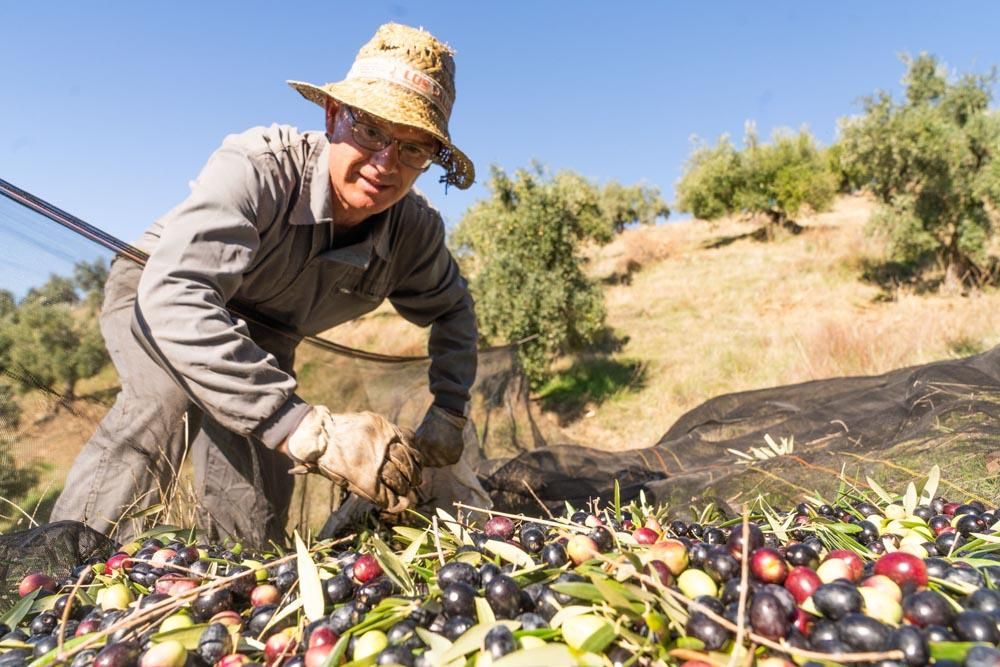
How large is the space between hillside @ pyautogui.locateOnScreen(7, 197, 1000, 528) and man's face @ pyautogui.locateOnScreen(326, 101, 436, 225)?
1345 mm

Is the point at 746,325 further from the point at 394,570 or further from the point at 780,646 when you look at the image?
the point at 780,646

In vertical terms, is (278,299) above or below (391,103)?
below

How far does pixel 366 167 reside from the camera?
8.00 ft

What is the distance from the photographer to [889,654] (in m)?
0.77

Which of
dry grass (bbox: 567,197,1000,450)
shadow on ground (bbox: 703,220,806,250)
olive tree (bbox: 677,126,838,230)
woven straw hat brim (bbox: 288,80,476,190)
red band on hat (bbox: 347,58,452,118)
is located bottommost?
dry grass (bbox: 567,197,1000,450)

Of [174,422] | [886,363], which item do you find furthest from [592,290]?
[174,422]

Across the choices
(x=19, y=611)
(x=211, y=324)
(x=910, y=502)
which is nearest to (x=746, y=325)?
(x=910, y=502)

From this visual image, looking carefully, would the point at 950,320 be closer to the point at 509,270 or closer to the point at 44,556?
the point at 509,270

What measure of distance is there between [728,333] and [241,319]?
11604mm

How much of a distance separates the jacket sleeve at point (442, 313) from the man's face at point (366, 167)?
0.67m

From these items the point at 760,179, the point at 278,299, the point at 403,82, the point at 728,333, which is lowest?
the point at 728,333

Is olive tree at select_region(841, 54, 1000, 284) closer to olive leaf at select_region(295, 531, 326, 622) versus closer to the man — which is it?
the man

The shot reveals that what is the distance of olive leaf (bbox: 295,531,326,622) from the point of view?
1.16 meters

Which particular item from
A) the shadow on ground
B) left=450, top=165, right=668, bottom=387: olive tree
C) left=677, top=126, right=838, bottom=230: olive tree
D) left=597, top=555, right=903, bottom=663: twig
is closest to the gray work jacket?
left=597, top=555, right=903, bottom=663: twig
